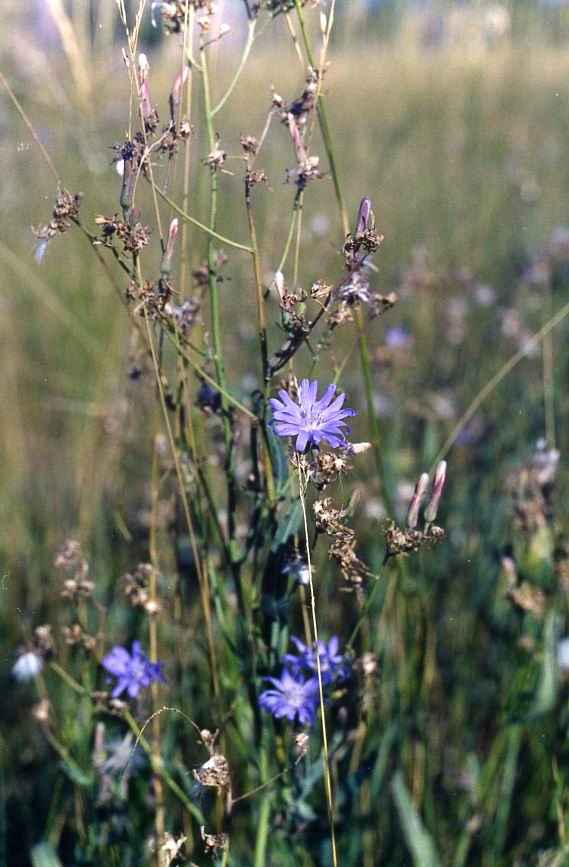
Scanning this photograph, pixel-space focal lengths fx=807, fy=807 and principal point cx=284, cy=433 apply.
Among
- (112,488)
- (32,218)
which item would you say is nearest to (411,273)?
(112,488)

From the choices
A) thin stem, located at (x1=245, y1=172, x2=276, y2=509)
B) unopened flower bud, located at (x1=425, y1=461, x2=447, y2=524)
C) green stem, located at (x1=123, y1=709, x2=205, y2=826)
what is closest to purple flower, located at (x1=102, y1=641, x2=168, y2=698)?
green stem, located at (x1=123, y1=709, x2=205, y2=826)

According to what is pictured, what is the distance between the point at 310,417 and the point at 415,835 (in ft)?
2.23

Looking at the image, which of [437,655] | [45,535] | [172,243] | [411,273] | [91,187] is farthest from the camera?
[91,187]

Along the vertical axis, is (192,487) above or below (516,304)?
below

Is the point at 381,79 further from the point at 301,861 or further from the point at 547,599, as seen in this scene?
the point at 301,861

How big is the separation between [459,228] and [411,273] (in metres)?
1.20

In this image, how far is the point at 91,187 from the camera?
270 cm

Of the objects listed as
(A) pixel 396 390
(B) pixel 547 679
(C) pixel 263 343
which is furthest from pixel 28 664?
(A) pixel 396 390

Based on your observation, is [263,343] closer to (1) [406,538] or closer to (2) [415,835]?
(1) [406,538]

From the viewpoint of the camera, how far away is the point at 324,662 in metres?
0.96

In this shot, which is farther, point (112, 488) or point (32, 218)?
point (32, 218)

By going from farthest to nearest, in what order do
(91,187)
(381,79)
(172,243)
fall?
(381,79) < (91,187) < (172,243)

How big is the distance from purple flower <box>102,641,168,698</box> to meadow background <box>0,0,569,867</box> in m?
0.08

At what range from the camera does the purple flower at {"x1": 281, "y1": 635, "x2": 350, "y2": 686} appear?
2.99 feet
